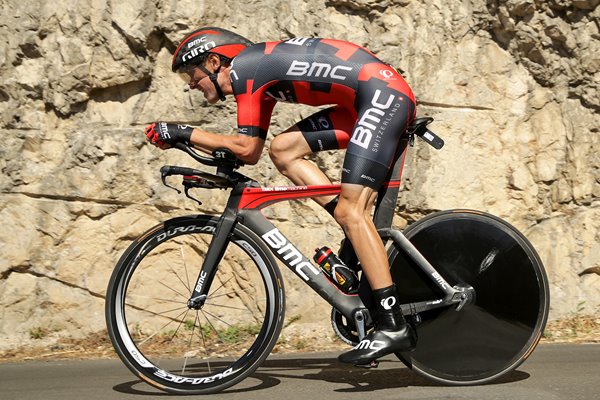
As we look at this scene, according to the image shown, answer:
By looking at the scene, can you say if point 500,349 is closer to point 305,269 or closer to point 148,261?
point 305,269

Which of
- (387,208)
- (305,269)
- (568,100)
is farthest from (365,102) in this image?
(568,100)

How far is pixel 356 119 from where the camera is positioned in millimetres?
4773

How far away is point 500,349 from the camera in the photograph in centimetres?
474

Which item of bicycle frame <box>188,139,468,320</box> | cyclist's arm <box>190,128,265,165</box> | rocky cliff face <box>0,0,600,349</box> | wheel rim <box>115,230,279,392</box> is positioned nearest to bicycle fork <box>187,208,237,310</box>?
bicycle frame <box>188,139,468,320</box>

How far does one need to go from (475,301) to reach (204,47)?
1994 millimetres

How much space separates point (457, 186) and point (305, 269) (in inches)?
98.8

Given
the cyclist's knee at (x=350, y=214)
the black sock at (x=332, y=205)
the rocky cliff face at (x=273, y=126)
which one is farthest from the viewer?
the rocky cliff face at (x=273, y=126)

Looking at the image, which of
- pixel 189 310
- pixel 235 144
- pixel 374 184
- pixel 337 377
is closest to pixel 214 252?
pixel 235 144

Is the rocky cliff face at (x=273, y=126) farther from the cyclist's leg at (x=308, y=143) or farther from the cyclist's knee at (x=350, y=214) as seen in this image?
the cyclist's knee at (x=350, y=214)

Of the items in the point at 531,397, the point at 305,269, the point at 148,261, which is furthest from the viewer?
the point at 148,261

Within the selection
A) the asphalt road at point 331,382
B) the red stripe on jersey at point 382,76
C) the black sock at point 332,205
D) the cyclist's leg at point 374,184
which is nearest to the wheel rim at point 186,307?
the asphalt road at point 331,382

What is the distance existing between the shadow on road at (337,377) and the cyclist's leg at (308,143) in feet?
3.66

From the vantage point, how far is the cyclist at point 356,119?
14.9 feet

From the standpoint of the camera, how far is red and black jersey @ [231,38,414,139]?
15.1ft
